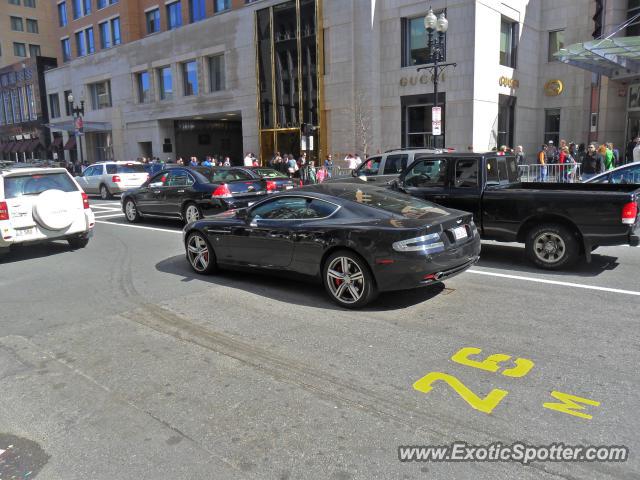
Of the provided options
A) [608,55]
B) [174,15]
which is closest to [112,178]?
[608,55]

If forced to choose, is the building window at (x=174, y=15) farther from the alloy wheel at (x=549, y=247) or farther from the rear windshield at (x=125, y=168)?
the alloy wheel at (x=549, y=247)

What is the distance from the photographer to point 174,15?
3969 centimetres

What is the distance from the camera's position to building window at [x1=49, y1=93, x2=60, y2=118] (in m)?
55.1

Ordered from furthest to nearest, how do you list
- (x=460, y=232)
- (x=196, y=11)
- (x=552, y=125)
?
1. (x=196, y=11)
2. (x=552, y=125)
3. (x=460, y=232)

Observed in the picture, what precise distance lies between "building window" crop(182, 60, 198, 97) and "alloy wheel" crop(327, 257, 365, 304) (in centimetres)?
3423

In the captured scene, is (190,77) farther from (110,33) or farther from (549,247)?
(549,247)

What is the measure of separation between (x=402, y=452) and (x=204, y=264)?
540 centimetres

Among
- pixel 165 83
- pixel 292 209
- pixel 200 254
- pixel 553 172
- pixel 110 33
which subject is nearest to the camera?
pixel 292 209

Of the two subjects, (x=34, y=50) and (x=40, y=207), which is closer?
(x=40, y=207)

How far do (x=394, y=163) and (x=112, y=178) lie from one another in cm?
1426

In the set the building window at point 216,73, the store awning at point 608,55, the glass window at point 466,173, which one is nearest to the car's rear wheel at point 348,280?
the glass window at point 466,173

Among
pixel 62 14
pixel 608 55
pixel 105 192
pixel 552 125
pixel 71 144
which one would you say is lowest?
pixel 105 192

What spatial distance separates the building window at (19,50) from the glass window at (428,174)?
79681 mm

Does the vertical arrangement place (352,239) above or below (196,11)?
below
